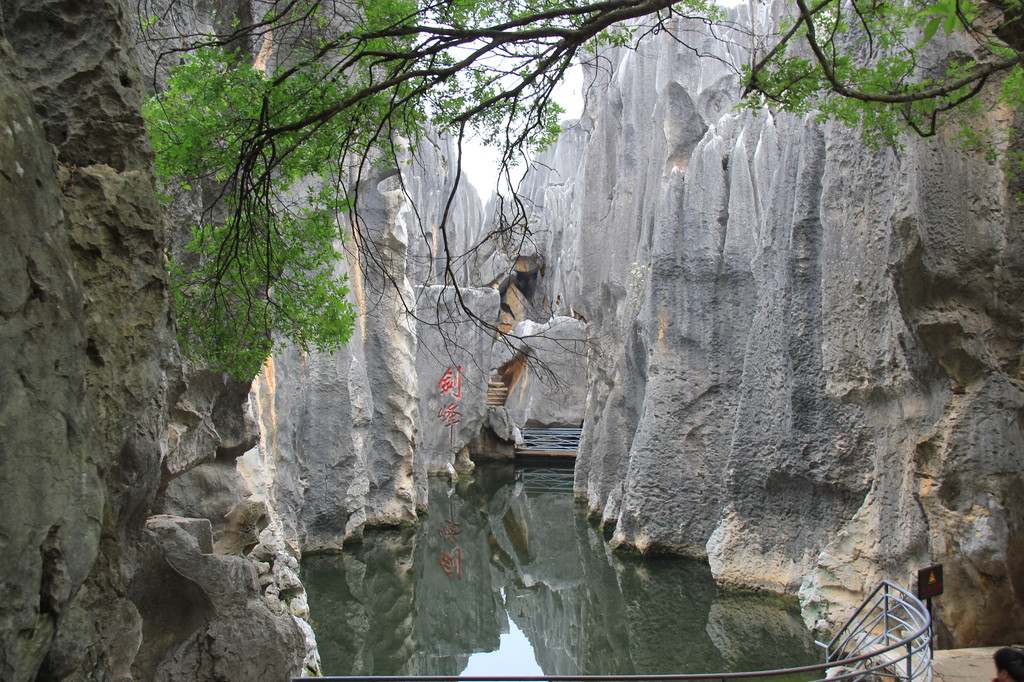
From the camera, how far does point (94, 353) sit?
253cm

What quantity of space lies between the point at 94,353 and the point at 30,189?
68cm

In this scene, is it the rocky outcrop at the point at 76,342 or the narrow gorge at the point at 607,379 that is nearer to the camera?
the rocky outcrop at the point at 76,342

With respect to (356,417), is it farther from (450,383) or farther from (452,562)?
(450,383)

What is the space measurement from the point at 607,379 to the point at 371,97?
9424mm

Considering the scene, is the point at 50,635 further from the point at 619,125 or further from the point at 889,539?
the point at 619,125

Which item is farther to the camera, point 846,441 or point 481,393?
point 481,393

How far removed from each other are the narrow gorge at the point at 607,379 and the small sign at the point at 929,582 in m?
0.78

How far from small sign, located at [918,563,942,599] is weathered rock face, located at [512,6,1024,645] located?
2.53 ft

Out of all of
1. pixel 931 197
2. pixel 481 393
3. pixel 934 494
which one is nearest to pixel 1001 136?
pixel 931 197

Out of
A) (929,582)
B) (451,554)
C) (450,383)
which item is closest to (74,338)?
(929,582)

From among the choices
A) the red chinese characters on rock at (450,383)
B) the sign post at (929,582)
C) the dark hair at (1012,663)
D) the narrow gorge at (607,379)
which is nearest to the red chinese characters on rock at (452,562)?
the narrow gorge at (607,379)

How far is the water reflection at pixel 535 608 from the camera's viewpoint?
690cm

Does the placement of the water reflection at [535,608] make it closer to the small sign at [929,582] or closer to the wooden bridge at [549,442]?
the small sign at [929,582]

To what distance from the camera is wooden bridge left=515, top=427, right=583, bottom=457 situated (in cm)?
1888
